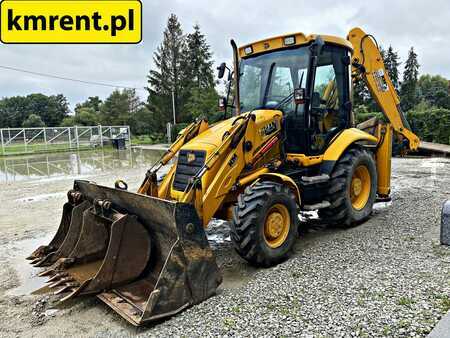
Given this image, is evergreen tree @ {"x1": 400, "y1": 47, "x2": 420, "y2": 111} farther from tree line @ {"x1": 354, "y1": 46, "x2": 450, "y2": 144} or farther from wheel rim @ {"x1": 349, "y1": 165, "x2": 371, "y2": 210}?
wheel rim @ {"x1": 349, "y1": 165, "x2": 371, "y2": 210}

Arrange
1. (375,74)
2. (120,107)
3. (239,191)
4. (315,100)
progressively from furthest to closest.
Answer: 1. (120,107)
2. (375,74)
3. (315,100)
4. (239,191)

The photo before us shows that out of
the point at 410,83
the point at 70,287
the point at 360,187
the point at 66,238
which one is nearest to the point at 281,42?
the point at 360,187

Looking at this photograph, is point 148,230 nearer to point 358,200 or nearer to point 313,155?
point 313,155

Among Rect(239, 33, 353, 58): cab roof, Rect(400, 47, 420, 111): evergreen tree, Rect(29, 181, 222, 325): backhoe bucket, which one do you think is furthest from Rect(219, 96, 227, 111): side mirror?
Rect(400, 47, 420, 111): evergreen tree

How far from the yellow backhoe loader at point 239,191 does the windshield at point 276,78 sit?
14mm

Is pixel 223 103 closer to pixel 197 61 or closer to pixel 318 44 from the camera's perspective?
pixel 318 44

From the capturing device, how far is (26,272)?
4570mm

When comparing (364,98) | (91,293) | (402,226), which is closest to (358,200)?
(402,226)

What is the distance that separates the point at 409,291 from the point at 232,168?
218cm

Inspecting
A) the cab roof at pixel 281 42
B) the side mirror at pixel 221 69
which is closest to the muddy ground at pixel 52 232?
the side mirror at pixel 221 69

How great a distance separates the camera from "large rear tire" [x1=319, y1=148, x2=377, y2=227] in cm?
522

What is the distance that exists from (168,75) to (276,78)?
33820 millimetres

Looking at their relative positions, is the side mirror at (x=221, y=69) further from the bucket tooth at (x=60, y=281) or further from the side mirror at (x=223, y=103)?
the bucket tooth at (x=60, y=281)

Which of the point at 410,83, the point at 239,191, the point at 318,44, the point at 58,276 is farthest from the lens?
the point at 410,83
